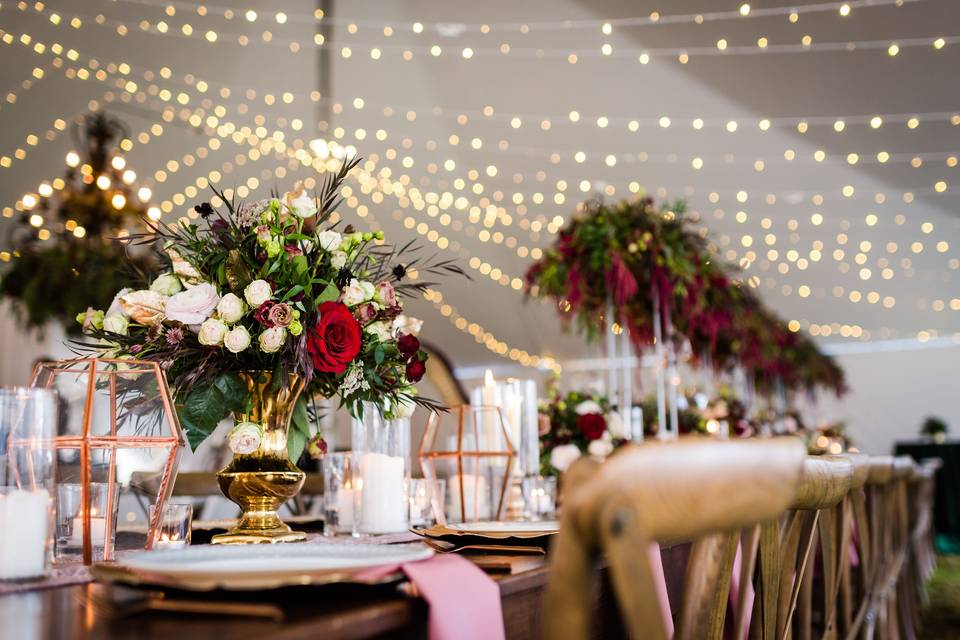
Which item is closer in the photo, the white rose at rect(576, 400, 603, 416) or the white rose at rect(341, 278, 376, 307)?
the white rose at rect(341, 278, 376, 307)

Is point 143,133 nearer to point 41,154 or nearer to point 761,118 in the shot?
point 41,154

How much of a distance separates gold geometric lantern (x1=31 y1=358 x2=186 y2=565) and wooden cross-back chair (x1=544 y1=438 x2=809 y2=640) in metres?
0.72

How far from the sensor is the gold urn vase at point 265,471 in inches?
49.8

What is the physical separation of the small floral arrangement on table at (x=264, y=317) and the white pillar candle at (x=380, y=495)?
0.09 meters

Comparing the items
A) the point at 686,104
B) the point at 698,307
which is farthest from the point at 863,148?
the point at 698,307

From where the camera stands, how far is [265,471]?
128 centimetres

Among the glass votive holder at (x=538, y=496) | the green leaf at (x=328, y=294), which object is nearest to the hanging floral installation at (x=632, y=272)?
the glass votive holder at (x=538, y=496)

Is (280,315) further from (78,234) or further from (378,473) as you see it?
(78,234)

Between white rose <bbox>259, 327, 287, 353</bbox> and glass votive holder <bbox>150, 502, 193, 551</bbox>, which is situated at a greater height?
white rose <bbox>259, 327, 287, 353</bbox>

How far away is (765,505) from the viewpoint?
2.05 ft

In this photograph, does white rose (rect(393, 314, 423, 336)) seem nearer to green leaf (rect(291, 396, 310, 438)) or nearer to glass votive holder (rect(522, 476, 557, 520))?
green leaf (rect(291, 396, 310, 438))

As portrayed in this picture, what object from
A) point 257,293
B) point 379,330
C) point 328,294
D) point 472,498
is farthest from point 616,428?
point 257,293

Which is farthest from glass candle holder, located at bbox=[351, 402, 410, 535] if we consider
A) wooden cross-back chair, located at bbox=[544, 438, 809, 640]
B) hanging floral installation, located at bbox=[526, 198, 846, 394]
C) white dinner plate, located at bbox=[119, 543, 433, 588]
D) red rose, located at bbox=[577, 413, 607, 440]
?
hanging floral installation, located at bbox=[526, 198, 846, 394]

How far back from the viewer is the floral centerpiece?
1239 millimetres
